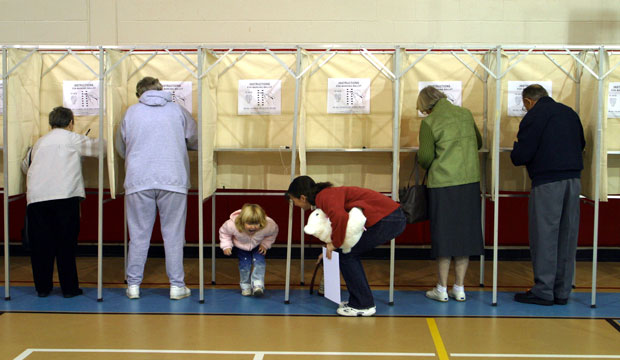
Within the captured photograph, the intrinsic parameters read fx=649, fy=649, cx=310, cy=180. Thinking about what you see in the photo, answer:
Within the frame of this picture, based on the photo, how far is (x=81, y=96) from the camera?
195 inches

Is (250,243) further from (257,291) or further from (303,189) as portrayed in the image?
(303,189)

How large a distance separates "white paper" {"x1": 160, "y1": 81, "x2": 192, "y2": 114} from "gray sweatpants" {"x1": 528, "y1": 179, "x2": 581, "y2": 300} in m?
2.59

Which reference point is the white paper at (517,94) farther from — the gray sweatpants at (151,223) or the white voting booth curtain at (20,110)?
the white voting booth curtain at (20,110)

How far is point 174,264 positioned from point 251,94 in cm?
138

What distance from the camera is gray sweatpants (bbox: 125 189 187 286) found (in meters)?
4.50

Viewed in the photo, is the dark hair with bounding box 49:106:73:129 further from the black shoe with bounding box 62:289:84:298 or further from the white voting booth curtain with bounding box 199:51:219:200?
the black shoe with bounding box 62:289:84:298

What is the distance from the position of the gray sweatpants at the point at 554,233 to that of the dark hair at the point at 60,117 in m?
3.30

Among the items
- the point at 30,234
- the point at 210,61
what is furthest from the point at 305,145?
the point at 30,234

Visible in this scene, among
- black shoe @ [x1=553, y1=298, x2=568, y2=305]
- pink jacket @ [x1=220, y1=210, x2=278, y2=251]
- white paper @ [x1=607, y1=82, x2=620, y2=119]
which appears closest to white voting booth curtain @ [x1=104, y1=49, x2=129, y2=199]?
pink jacket @ [x1=220, y1=210, x2=278, y2=251]

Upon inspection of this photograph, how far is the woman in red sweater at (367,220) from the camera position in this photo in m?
4.12

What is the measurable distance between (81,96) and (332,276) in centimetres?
239

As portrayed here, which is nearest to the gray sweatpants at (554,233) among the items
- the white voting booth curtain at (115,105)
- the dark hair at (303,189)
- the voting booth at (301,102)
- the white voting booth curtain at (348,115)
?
the voting booth at (301,102)

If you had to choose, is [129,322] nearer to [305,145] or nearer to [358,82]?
[305,145]

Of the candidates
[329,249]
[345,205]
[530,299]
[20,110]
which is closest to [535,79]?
[530,299]
